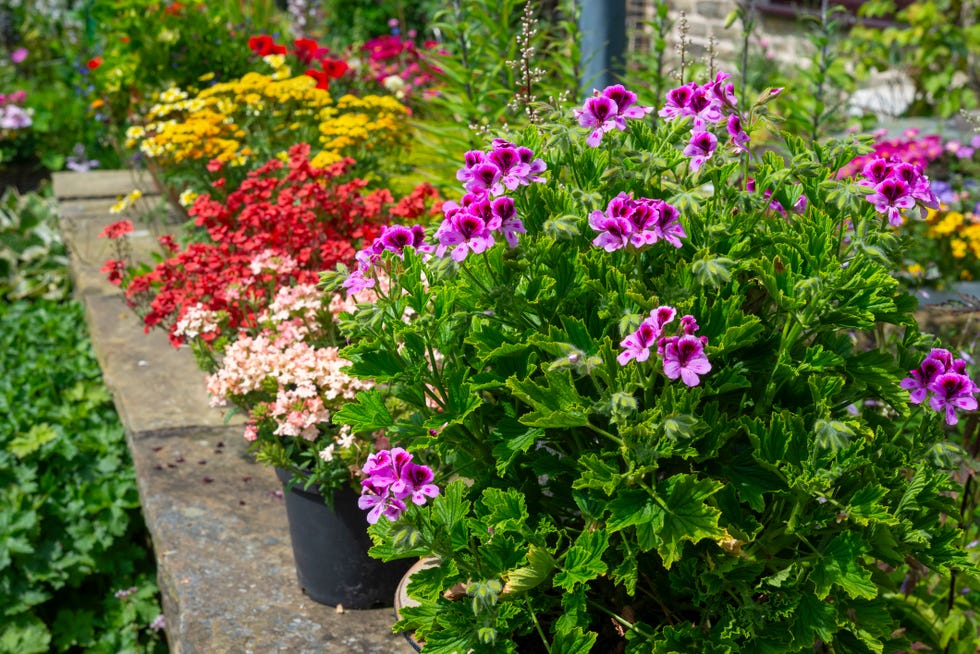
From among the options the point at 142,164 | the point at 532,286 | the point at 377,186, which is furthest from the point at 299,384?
the point at 142,164

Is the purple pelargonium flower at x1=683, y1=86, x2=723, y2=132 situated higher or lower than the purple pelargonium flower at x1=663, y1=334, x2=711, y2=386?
higher

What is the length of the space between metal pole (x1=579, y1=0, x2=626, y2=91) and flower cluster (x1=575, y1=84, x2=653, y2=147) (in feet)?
6.10

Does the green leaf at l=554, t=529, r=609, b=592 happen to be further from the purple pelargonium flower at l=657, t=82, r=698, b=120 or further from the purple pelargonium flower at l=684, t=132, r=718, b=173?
the purple pelargonium flower at l=657, t=82, r=698, b=120

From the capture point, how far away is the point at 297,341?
99.5 inches

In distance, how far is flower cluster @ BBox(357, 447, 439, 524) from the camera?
5.17ft

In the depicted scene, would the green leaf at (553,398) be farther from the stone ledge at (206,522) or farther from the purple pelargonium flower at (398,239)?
the stone ledge at (206,522)

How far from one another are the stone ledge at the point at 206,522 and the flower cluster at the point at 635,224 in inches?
46.0

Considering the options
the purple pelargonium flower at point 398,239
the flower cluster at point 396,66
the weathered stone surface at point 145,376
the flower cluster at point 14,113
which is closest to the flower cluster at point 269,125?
the weathered stone surface at point 145,376

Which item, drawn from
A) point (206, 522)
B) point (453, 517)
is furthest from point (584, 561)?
point (206, 522)

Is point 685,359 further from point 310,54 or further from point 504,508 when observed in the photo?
point 310,54

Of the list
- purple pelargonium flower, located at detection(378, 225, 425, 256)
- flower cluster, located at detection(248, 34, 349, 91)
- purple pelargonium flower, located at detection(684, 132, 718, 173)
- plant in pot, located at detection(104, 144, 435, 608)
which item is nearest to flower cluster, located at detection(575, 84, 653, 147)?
purple pelargonium flower, located at detection(684, 132, 718, 173)

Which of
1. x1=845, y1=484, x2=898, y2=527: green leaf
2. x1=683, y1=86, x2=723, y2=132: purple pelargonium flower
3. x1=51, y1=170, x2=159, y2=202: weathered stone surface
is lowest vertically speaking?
x1=51, y1=170, x2=159, y2=202: weathered stone surface

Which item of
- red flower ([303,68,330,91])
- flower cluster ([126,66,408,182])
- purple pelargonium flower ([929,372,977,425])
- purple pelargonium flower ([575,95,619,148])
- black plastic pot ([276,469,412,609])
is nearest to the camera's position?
purple pelargonium flower ([929,372,977,425])

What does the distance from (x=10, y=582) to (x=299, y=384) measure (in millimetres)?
1487
